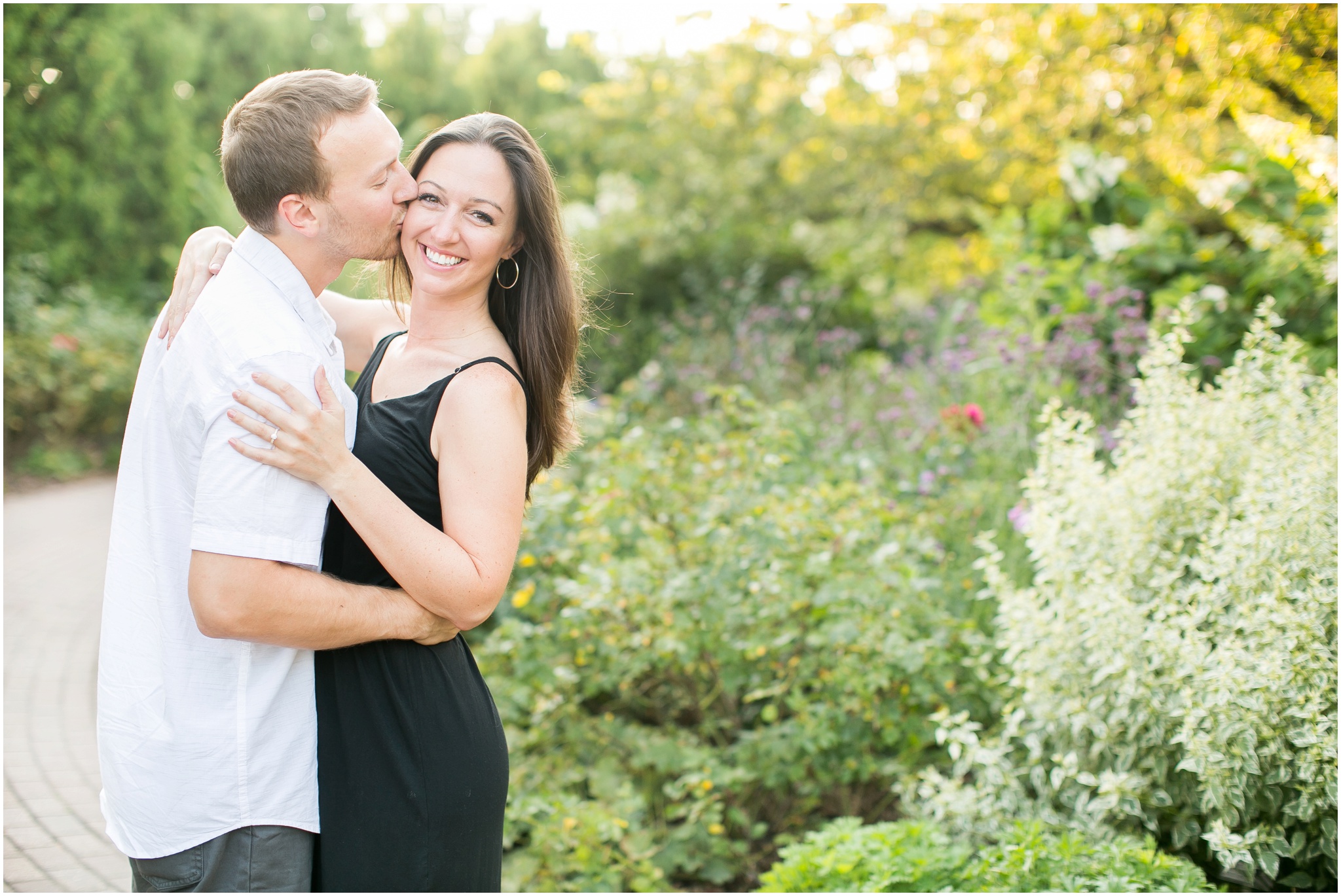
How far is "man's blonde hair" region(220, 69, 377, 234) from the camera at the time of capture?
154 cm

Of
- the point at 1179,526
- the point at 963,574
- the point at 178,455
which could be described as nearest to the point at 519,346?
the point at 178,455

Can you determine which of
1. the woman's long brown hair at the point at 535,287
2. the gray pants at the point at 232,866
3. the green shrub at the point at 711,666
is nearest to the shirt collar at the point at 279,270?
the woman's long brown hair at the point at 535,287

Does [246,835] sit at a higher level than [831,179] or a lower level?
lower

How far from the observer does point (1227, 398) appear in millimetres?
2869

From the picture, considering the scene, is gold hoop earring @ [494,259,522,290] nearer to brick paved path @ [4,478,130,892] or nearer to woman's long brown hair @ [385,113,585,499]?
woman's long brown hair @ [385,113,585,499]

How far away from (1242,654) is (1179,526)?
583mm

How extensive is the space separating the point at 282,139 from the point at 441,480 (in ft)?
2.08

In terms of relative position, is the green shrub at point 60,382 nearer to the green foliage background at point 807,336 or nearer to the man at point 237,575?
the green foliage background at point 807,336

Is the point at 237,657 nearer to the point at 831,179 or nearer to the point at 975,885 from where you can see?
the point at 975,885

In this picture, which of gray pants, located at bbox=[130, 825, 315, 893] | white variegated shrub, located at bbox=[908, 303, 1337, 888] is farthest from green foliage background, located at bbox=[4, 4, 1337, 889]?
gray pants, located at bbox=[130, 825, 315, 893]

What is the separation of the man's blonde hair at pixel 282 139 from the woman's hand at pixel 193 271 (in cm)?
12

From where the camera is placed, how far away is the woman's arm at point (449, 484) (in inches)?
56.4

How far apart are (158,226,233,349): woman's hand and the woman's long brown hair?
404 mm

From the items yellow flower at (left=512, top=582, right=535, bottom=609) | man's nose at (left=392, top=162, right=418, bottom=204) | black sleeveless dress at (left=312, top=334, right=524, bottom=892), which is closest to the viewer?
black sleeveless dress at (left=312, top=334, right=524, bottom=892)
